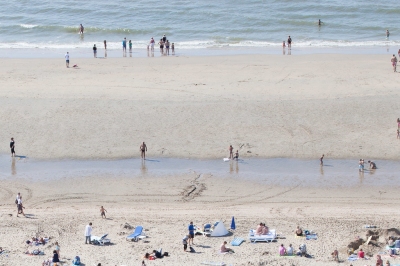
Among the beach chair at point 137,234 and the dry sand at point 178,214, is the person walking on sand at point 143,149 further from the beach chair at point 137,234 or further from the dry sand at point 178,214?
the beach chair at point 137,234

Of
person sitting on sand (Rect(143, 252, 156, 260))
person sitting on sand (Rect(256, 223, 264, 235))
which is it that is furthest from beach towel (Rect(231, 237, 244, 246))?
person sitting on sand (Rect(143, 252, 156, 260))

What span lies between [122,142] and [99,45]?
845 inches

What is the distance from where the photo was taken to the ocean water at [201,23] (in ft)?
169

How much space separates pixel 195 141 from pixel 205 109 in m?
3.24

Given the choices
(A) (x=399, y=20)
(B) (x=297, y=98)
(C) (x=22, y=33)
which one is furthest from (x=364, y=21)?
(C) (x=22, y=33)

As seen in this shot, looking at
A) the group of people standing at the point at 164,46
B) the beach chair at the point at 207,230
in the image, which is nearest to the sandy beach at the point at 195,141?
the beach chair at the point at 207,230

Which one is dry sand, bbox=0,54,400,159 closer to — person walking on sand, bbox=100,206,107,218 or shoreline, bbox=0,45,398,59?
shoreline, bbox=0,45,398,59

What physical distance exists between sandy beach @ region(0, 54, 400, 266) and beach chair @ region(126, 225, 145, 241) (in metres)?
0.19

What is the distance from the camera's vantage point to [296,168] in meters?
29.1

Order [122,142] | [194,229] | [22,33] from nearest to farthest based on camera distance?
[194,229] → [122,142] → [22,33]

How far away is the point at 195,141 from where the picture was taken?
31.4 metres

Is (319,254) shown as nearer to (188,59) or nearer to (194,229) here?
(194,229)

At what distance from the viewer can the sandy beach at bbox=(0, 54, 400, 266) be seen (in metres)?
23.1

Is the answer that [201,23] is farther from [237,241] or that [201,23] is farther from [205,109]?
[237,241]
